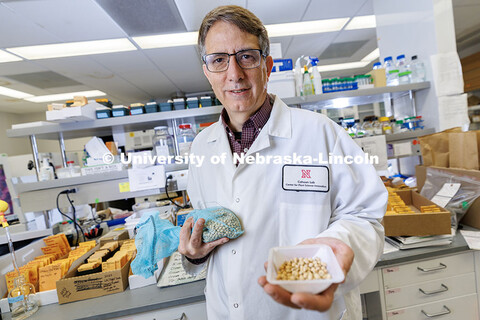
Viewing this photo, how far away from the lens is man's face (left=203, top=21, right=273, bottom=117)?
815mm

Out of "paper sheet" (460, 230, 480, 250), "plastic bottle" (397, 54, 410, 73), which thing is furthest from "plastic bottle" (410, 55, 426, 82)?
"paper sheet" (460, 230, 480, 250)

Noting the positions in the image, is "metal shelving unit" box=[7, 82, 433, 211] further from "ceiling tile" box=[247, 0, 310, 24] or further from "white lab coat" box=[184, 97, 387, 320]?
"ceiling tile" box=[247, 0, 310, 24]

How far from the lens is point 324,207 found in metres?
0.83

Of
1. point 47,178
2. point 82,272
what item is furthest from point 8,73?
point 82,272

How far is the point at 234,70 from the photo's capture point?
815mm

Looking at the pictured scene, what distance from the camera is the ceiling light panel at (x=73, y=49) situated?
294 cm

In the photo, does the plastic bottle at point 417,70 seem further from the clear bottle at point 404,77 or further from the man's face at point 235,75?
the man's face at point 235,75

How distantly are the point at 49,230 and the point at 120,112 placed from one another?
42.0 inches

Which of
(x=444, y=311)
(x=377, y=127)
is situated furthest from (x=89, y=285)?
(x=377, y=127)

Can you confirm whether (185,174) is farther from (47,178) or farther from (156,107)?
(47,178)

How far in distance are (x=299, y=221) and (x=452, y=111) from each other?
193 cm

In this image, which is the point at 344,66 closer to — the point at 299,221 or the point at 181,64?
the point at 181,64

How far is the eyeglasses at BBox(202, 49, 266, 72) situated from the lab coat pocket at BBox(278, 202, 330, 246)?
488mm

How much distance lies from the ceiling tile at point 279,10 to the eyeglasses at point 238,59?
82.6 inches
